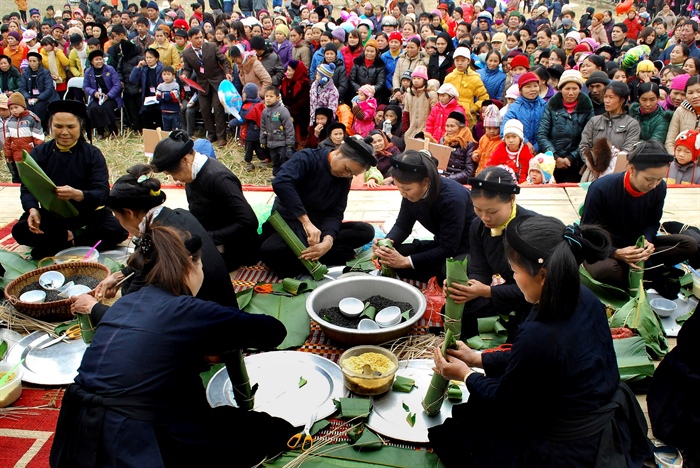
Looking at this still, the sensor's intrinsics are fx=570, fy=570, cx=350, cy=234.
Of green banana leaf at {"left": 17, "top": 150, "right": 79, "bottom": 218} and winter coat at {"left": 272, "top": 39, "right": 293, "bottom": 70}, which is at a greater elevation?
winter coat at {"left": 272, "top": 39, "right": 293, "bottom": 70}

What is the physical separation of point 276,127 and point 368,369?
195 inches

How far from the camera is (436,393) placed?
8.33ft

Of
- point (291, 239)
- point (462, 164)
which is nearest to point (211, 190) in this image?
point (291, 239)

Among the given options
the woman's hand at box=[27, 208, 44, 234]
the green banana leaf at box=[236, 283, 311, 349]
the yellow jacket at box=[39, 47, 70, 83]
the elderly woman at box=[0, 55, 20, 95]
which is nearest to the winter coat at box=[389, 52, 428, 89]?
the green banana leaf at box=[236, 283, 311, 349]

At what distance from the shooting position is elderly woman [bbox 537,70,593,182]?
575cm

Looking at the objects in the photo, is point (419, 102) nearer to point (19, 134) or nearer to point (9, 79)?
point (19, 134)

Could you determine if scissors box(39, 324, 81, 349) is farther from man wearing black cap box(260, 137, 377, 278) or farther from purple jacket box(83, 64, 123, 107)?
purple jacket box(83, 64, 123, 107)

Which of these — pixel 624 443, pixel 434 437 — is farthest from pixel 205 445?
pixel 624 443

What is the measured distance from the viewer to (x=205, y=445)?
214 cm

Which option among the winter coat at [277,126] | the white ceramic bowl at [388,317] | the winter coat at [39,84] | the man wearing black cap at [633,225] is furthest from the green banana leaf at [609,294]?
the winter coat at [39,84]

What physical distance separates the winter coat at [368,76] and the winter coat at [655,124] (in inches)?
138

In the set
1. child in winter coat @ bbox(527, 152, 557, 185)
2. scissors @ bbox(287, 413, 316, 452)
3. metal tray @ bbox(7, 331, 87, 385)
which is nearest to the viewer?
scissors @ bbox(287, 413, 316, 452)

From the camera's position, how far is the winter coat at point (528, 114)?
19.5 feet

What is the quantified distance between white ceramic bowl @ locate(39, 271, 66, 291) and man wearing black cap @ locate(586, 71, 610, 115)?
17.7 ft
